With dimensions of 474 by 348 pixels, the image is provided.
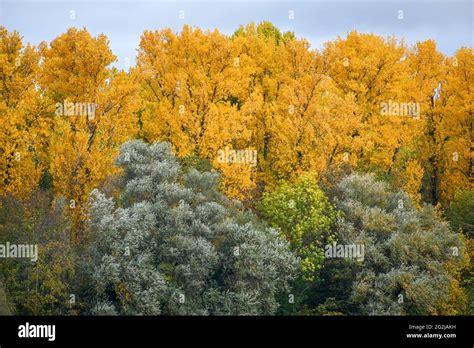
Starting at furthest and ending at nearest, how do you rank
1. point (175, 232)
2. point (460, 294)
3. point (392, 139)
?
point (392, 139)
point (460, 294)
point (175, 232)

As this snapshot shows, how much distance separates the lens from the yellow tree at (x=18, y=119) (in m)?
47.8

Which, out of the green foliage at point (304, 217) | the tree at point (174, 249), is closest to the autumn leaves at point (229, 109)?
the green foliage at point (304, 217)

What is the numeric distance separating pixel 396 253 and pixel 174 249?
14.4 metres

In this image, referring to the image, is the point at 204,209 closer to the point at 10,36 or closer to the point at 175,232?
the point at 175,232

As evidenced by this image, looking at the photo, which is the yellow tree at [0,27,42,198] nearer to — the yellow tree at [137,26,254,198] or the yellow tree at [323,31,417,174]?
the yellow tree at [137,26,254,198]

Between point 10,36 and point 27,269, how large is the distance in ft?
63.7

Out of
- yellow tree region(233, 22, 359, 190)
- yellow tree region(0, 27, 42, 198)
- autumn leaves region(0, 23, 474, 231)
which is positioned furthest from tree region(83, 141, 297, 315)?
yellow tree region(233, 22, 359, 190)

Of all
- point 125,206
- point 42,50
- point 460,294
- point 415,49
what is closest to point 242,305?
point 125,206

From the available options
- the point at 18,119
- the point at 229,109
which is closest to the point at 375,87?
the point at 229,109

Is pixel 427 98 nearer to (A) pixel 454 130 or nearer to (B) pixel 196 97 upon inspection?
(A) pixel 454 130

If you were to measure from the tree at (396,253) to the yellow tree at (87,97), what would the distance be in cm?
1539

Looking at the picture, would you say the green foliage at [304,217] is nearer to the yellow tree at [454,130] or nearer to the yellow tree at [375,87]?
the yellow tree at [375,87]

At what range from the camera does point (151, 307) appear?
39312mm

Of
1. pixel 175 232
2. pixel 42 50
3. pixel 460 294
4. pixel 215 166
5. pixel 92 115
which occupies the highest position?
pixel 42 50
